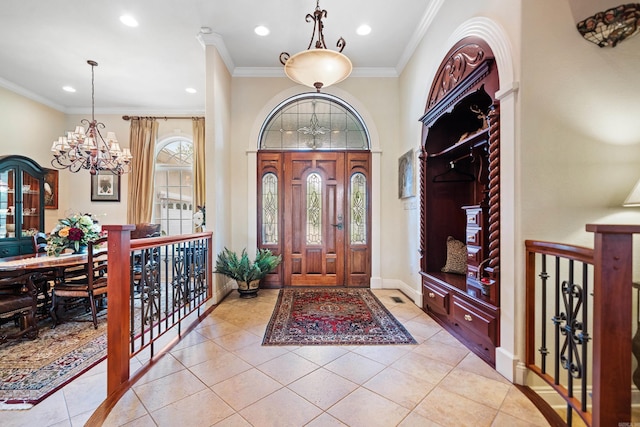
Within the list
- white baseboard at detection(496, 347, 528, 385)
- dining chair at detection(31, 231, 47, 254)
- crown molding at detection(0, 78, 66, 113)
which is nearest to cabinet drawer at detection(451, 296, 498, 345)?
white baseboard at detection(496, 347, 528, 385)

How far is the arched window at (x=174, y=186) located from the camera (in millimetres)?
5680

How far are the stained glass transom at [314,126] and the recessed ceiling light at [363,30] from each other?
103 centimetres

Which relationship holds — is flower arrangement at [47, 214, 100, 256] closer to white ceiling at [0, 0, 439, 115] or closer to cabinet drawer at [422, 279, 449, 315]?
white ceiling at [0, 0, 439, 115]

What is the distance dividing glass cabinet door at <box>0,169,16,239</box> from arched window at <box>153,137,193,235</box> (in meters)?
2.01

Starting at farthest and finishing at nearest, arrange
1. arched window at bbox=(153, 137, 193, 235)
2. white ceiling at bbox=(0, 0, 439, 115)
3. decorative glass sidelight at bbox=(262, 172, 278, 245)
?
arched window at bbox=(153, 137, 193, 235)
decorative glass sidelight at bbox=(262, 172, 278, 245)
white ceiling at bbox=(0, 0, 439, 115)

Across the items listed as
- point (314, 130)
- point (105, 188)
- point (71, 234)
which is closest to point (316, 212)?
point (314, 130)

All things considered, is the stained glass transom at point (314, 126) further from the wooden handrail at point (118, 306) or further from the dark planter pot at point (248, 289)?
the wooden handrail at point (118, 306)

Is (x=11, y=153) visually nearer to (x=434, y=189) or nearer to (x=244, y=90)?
(x=244, y=90)

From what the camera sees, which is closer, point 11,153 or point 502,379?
point 502,379

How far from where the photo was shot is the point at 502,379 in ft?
5.94

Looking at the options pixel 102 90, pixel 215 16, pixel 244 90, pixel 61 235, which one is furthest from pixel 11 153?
pixel 215 16

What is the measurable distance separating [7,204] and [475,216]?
6.63m

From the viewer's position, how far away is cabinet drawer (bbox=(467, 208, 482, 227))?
2238 millimetres

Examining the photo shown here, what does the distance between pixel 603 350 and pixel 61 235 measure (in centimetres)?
474
